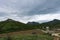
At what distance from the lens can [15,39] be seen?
35.8 m

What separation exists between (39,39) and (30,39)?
67.6 inches

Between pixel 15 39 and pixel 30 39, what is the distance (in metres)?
3.01

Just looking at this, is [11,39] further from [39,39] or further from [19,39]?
[39,39]

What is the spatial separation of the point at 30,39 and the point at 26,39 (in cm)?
94

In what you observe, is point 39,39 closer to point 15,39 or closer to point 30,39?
point 30,39

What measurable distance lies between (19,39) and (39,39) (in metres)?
3.86

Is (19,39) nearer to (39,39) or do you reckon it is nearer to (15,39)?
(15,39)

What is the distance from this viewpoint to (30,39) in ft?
121

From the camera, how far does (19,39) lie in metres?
36.2

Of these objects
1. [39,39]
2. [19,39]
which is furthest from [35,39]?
[19,39]

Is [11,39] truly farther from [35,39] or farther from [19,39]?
[35,39]

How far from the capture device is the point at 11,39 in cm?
3503

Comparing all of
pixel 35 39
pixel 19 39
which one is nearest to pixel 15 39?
pixel 19 39

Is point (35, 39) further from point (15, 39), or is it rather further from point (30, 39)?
point (15, 39)
